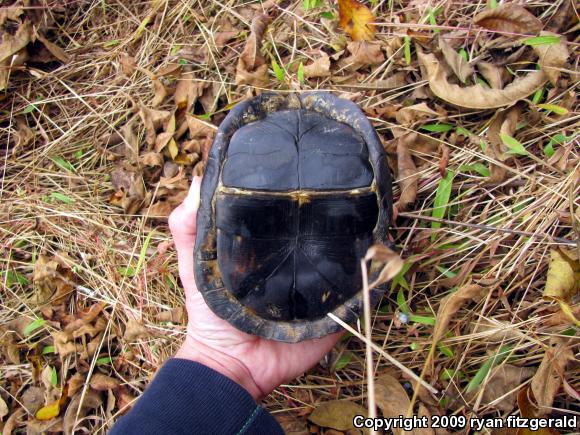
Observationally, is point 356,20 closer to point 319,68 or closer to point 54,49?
point 319,68

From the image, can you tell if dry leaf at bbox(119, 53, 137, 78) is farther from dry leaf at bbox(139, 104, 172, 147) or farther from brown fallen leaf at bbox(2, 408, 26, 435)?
brown fallen leaf at bbox(2, 408, 26, 435)

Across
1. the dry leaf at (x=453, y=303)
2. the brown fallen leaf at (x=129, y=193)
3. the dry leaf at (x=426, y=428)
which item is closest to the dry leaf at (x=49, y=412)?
the brown fallen leaf at (x=129, y=193)

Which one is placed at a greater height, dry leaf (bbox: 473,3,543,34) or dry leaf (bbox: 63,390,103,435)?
dry leaf (bbox: 473,3,543,34)

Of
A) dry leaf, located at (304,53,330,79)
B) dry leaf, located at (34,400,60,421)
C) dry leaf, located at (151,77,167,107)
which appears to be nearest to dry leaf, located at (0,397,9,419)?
dry leaf, located at (34,400,60,421)

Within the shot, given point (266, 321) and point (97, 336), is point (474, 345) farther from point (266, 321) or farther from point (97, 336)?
point (97, 336)

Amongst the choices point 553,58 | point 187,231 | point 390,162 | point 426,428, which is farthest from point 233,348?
point 553,58
